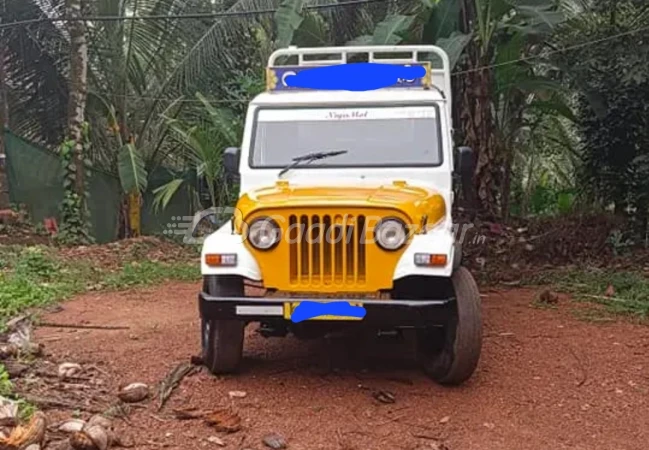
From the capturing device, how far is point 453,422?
15.4 ft

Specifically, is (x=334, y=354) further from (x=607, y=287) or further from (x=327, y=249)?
(x=607, y=287)

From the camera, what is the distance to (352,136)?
19.9ft

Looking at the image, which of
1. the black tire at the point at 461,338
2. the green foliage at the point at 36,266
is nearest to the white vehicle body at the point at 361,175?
the black tire at the point at 461,338

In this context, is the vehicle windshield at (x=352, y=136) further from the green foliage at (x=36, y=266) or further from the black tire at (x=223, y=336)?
the green foliage at (x=36, y=266)

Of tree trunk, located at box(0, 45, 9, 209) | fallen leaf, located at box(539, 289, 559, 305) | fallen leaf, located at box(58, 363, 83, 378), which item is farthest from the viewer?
tree trunk, located at box(0, 45, 9, 209)

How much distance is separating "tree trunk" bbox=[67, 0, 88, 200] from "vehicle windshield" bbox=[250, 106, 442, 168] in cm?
676

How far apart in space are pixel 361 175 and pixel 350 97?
29.3 inches

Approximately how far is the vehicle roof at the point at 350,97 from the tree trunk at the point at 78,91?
6.60m

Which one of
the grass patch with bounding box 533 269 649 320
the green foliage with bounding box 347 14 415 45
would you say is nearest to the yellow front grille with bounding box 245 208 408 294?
the grass patch with bounding box 533 269 649 320

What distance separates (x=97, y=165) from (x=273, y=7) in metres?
4.40

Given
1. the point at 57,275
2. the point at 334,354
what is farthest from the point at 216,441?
the point at 57,275

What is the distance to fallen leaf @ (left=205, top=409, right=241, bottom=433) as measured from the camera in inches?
177

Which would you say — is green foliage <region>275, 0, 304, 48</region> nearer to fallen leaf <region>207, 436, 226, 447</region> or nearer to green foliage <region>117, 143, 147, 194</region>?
green foliage <region>117, 143, 147, 194</region>

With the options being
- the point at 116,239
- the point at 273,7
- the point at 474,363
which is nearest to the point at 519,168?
the point at 273,7
